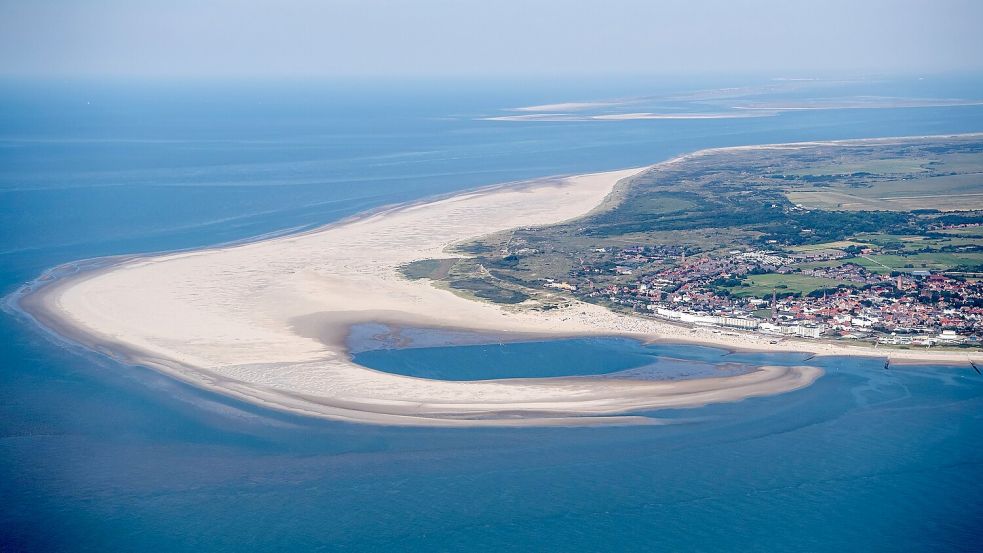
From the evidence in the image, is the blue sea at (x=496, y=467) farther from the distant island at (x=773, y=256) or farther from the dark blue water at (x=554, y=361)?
the distant island at (x=773, y=256)

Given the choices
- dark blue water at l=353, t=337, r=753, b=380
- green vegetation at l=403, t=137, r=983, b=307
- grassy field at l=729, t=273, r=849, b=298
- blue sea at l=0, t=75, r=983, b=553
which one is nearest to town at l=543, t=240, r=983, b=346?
grassy field at l=729, t=273, r=849, b=298

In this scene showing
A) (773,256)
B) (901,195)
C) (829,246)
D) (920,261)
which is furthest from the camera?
(901,195)

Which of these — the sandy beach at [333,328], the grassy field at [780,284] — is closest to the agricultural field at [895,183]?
the grassy field at [780,284]

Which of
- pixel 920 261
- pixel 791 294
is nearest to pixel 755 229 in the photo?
pixel 920 261

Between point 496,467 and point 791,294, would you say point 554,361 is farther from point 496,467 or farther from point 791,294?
point 791,294

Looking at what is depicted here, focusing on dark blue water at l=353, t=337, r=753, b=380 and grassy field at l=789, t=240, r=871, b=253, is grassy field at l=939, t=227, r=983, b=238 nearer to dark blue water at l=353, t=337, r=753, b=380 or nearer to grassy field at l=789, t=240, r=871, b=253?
grassy field at l=789, t=240, r=871, b=253

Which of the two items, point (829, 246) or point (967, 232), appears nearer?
point (829, 246)
